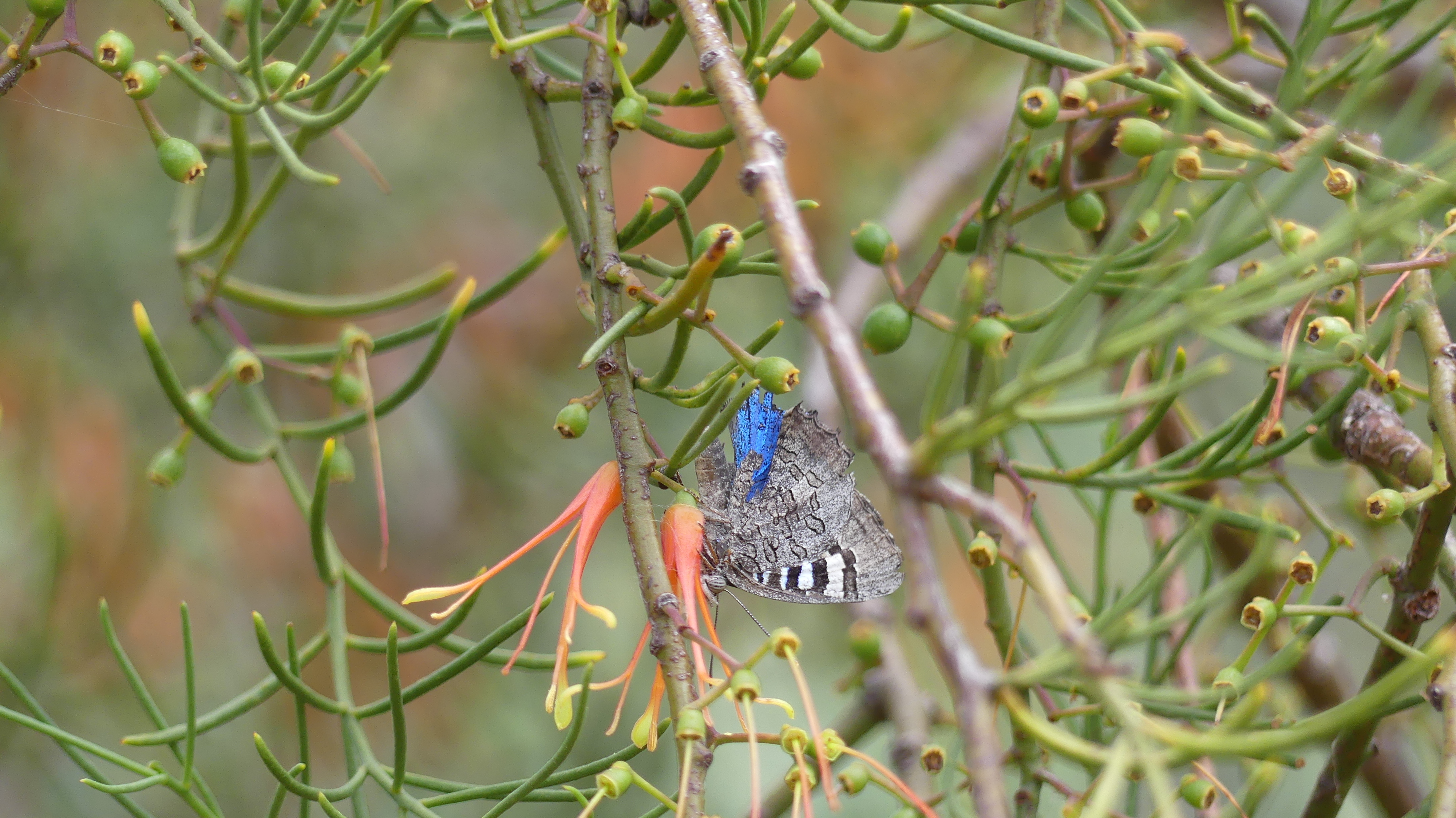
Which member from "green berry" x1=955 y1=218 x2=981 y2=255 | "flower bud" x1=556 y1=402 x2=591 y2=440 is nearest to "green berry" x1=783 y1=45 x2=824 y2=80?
"green berry" x1=955 y1=218 x2=981 y2=255

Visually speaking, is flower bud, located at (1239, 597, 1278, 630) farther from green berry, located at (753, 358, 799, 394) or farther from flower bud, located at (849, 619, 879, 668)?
flower bud, located at (849, 619, 879, 668)

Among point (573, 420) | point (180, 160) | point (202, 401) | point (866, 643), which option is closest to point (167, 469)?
point (202, 401)

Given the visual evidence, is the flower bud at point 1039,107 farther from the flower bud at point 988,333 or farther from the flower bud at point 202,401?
the flower bud at point 202,401

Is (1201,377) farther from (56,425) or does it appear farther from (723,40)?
(56,425)

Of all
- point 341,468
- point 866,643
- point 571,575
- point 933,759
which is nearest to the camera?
point 571,575

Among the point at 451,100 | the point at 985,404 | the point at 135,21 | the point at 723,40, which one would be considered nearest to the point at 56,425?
the point at 135,21

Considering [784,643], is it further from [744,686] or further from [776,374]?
[776,374]
